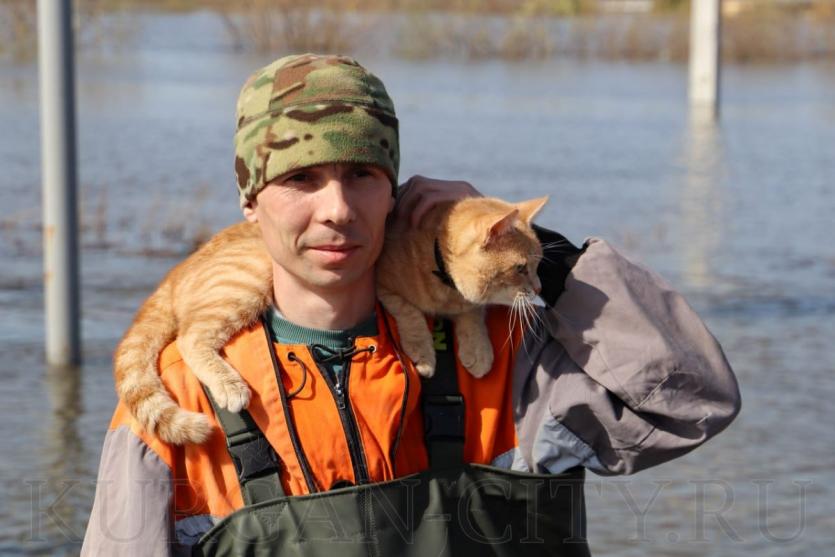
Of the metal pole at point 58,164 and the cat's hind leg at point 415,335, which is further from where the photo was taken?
the metal pole at point 58,164

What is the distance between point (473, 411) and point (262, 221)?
21.7 inches

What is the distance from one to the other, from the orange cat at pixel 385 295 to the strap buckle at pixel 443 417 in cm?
7

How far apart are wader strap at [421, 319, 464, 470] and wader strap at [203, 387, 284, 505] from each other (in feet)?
0.98

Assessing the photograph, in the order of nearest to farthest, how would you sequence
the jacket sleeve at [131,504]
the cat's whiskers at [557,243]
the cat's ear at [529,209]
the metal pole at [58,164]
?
the jacket sleeve at [131,504]
the cat's whiskers at [557,243]
the cat's ear at [529,209]
the metal pole at [58,164]

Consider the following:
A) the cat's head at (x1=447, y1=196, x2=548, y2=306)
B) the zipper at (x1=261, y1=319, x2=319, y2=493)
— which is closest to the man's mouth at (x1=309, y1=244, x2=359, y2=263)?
the zipper at (x1=261, y1=319, x2=319, y2=493)

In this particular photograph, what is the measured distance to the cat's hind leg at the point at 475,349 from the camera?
2.64 m

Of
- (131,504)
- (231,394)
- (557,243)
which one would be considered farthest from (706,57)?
(131,504)

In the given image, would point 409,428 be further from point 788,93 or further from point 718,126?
point 788,93

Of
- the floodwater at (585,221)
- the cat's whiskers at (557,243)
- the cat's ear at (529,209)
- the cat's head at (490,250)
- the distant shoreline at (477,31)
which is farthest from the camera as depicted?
the distant shoreline at (477,31)

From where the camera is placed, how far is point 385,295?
9.38 feet

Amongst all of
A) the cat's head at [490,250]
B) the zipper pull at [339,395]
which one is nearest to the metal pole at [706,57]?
the cat's head at [490,250]

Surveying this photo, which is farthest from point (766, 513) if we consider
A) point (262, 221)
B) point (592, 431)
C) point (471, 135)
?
point (471, 135)

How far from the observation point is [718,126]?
20969 mm

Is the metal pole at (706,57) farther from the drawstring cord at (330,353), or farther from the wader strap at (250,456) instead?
the wader strap at (250,456)
